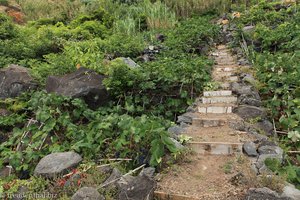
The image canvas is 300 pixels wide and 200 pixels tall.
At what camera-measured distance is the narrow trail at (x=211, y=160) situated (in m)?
2.85

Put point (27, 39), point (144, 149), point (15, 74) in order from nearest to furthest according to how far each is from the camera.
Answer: point (144, 149) → point (15, 74) → point (27, 39)

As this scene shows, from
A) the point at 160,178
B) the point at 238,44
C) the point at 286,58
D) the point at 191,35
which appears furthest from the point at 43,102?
the point at 238,44

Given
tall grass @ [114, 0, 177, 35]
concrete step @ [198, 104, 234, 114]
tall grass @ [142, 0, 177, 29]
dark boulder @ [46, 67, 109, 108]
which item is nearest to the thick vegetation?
dark boulder @ [46, 67, 109, 108]

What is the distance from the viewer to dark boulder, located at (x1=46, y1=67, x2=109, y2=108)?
492 centimetres

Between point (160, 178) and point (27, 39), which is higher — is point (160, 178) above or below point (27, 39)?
below

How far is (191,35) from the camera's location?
334 inches

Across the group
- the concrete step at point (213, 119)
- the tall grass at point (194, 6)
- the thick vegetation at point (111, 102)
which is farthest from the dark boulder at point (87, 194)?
the tall grass at point (194, 6)

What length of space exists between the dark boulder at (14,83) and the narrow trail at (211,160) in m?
3.33

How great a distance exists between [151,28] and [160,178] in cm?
871

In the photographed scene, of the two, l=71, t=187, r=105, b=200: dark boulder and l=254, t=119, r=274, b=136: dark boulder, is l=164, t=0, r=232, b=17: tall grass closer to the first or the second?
l=254, t=119, r=274, b=136: dark boulder

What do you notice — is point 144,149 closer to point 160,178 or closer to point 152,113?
point 160,178

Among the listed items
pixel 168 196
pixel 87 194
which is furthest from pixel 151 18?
pixel 87 194

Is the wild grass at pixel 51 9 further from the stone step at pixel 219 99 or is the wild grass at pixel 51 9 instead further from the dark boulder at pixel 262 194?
the dark boulder at pixel 262 194

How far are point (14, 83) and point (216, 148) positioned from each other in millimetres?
4131
